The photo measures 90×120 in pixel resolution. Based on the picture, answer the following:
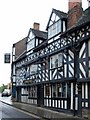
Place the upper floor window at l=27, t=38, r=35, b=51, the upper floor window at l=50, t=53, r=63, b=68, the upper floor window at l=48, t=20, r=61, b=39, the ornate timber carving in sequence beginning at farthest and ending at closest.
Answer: the upper floor window at l=27, t=38, r=35, b=51 → the upper floor window at l=48, t=20, r=61, b=39 → the upper floor window at l=50, t=53, r=63, b=68 → the ornate timber carving

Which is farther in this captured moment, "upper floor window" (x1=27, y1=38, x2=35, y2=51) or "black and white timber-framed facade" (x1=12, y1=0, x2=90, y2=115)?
"upper floor window" (x1=27, y1=38, x2=35, y2=51)

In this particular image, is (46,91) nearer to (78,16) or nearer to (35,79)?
(35,79)

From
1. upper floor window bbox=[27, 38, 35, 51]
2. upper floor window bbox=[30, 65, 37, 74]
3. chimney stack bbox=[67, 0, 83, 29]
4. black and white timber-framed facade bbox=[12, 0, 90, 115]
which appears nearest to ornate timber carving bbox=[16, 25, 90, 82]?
black and white timber-framed facade bbox=[12, 0, 90, 115]

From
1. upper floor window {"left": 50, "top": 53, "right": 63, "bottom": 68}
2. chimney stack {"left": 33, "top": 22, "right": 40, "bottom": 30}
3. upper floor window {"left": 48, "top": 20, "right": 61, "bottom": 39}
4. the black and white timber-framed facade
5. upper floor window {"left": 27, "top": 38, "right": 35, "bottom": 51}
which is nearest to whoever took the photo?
the black and white timber-framed facade

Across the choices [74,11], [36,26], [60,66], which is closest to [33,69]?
[60,66]

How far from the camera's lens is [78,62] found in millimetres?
21438

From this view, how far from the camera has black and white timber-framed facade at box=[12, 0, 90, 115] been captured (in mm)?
20719

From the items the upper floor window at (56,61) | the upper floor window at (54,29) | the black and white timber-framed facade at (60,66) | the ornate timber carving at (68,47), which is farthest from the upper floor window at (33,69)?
the upper floor window at (54,29)

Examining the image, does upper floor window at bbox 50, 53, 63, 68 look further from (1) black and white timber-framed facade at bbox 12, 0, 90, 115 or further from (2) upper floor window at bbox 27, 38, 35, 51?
(2) upper floor window at bbox 27, 38, 35, 51

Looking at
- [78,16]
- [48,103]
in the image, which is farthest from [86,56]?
[48,103]

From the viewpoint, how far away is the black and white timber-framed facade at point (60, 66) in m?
20.7

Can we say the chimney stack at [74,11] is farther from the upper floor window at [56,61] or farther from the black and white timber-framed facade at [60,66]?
the upper floor window at [56,61]

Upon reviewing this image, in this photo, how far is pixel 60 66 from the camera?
25000mm

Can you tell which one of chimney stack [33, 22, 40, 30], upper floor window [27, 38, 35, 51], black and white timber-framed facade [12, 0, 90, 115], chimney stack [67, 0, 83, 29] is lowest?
black and white timber-framed facade [12, 0, 90, 115]
